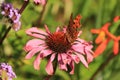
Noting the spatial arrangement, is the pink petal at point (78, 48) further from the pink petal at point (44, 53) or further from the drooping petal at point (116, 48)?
the drooping petal at point (116, 48)

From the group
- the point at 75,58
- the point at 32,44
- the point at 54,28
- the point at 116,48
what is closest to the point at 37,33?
the point at 32,44

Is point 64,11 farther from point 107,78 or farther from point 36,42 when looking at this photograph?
point 36,42

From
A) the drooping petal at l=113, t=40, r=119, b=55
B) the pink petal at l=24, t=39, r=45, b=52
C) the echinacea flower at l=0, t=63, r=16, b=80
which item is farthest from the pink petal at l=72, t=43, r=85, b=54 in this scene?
the drooping petal at l=113, t=40, r=119, b=55

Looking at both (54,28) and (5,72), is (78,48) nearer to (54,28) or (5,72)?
(5,72)

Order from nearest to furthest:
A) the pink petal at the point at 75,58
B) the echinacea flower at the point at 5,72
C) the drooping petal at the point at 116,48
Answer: the echinacea flower at the point at 5,72
the pink petal at the point at 75,58
the drooping petal at the point at 116,48

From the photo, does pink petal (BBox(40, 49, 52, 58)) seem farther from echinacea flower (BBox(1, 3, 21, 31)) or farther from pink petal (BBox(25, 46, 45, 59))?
echinacea flower (BBox(1, 3, 21, 31))

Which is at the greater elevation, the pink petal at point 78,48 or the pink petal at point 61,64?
the pink petal at point 78,48

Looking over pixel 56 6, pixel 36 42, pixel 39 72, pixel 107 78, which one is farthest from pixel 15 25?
pixel 56 6

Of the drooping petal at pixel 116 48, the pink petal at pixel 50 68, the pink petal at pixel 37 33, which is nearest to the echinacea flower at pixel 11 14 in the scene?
the pink petal at pixel 37 33
